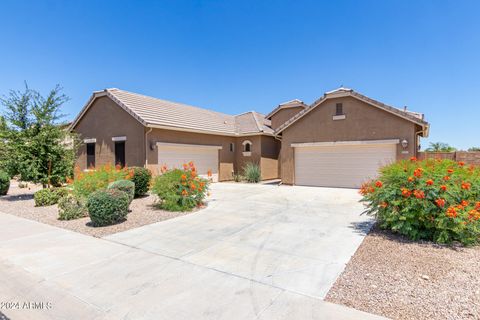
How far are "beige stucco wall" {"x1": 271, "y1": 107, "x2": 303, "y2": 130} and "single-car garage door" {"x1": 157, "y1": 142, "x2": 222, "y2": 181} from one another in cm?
567

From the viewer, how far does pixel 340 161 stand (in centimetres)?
1506

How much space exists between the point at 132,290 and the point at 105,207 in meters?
4.10

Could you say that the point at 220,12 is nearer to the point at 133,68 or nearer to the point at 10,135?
the point at 133,68

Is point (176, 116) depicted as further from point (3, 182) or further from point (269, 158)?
point (3, 182)

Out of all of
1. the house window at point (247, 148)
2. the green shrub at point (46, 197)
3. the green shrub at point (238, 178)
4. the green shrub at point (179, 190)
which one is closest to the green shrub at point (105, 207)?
the green shrub at point (179, 190)

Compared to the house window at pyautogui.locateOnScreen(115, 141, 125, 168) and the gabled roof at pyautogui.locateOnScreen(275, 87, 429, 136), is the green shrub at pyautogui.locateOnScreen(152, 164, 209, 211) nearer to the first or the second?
the house window at pyautogui.locateOnScreen(115, 141, 125, 168)

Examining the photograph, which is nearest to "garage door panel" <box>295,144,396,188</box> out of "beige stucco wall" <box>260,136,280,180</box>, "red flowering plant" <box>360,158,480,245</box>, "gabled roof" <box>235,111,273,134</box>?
"beige stucco wall" <box>260,136,280,180</box>

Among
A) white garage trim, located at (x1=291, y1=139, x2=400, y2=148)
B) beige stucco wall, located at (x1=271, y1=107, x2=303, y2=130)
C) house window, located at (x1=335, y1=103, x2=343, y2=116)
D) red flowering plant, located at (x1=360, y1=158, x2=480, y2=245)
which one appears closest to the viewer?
red flowering plant, located at (x1=360, y1=158, x2=480, y2=245)

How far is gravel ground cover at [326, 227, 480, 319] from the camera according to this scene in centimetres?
322

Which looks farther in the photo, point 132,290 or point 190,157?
point 190,157

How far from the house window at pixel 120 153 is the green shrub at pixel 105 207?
900cm

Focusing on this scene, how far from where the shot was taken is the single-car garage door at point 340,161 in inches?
549

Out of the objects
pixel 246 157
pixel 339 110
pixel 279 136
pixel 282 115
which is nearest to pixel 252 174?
pixel 246 157

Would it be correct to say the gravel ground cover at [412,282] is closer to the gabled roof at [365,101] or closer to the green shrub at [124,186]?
the green shrub at [124,186]
